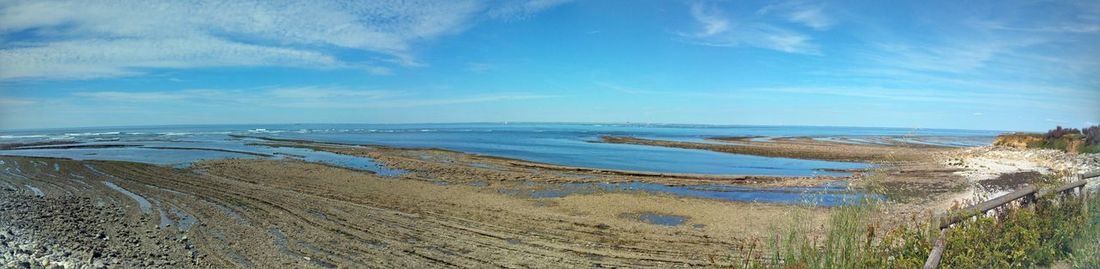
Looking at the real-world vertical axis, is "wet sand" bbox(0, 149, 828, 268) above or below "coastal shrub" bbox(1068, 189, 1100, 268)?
below

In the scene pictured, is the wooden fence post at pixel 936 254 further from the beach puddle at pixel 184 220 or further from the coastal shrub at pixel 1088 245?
the beach puddle at pixel 184 220

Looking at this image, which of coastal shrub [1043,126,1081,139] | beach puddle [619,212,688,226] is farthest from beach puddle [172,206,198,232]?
coastal shrub [1043,126,1081,139]

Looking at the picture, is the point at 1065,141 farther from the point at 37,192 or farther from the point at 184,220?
the point at 37,192

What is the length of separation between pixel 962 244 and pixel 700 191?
13.4m

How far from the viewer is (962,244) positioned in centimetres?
591

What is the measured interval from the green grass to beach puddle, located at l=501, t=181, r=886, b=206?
984 centimetres

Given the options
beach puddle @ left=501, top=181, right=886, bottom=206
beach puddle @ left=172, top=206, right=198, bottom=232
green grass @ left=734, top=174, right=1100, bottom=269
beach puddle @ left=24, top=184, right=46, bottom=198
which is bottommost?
beach puddle @ left=501, top=181, right=886, bottom=206

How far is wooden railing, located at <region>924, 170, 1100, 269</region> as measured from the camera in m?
5.45

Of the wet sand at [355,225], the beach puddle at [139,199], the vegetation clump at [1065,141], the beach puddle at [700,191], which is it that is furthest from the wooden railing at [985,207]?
the vegetation clump at [1065,141]

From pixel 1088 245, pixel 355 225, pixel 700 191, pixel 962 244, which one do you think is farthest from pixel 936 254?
pixel 700 191

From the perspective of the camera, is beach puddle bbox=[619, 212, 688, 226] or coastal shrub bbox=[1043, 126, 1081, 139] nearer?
beach puddle bbox=[619, 212, 688, 226]

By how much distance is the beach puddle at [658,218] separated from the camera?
1288cm

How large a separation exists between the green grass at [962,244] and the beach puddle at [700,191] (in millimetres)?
9835

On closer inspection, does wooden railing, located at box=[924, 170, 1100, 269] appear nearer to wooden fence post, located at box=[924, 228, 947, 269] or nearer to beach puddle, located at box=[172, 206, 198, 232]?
wooden fence post, located at box=[924, 228, 947, 269]
